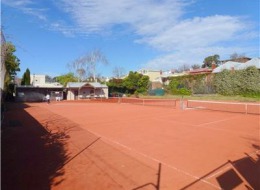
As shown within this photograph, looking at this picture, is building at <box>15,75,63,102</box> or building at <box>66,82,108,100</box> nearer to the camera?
building at <box>15,75,63,102</box>

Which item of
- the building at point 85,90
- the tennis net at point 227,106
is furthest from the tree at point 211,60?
the tennis net at point 227,106

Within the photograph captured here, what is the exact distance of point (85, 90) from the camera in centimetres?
4881

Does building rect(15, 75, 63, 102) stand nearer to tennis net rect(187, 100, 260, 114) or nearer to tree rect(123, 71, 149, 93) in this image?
tree rect(123, 71, 149, 93)

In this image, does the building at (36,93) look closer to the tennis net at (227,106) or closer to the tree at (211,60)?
Result: the tennis net at (227,106)

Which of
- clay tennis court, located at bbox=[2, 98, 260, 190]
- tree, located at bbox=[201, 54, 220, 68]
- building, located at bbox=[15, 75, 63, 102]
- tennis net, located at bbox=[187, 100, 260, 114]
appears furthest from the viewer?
tree, located at bbox=[201, 54, 220, 68]

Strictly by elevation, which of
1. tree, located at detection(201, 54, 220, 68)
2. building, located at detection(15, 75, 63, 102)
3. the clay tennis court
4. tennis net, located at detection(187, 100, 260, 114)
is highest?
tree, located at detection(201, 54, 220, 68)

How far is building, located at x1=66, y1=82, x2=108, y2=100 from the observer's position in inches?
1870

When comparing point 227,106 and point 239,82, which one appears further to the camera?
point 239,82

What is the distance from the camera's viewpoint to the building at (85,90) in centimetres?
4750

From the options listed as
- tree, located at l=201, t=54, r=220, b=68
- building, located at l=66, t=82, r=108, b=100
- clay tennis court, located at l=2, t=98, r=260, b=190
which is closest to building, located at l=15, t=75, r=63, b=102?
building, located at l=66, t=82, r=108, b=100

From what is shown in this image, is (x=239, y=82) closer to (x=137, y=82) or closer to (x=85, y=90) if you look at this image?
(x=137, y=82)

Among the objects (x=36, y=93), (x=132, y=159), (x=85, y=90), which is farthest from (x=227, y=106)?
(x=36, y=93)


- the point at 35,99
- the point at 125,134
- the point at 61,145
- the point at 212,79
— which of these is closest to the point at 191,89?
the point at 212,79

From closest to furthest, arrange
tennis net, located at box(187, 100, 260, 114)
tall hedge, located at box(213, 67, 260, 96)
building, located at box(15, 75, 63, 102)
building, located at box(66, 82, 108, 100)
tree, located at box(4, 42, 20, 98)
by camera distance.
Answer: tree, located at box(4, 42, 20, 98) → tennis net, located at box(187, 100, 260, 114) → tall hedge, located at box(213, 67, 260, 96) → building, located at box(15, 75, 63, 102) → building, located at box(66, 82, 108, 100)
